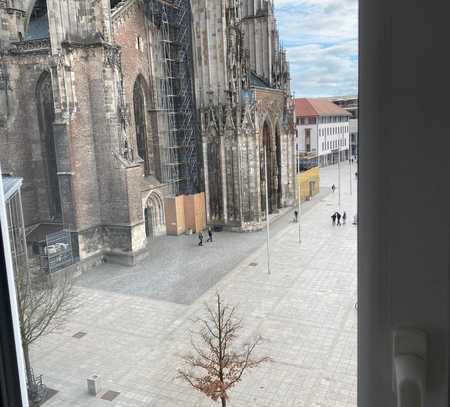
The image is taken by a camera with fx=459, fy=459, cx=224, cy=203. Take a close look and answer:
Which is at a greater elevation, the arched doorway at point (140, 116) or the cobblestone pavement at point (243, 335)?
the arched doorway at point (140, 116)

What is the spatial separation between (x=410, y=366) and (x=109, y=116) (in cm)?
682

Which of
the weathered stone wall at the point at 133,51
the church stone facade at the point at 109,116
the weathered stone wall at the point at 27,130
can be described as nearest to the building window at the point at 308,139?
the church stone facade at the point at 109,116

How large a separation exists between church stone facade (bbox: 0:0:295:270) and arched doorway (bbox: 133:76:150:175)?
0.02 metres

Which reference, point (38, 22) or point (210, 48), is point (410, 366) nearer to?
point (38, 22)

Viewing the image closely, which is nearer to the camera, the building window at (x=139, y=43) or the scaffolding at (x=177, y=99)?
the building window at (x=139, y=43)

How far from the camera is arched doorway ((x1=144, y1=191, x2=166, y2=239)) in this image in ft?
26.5

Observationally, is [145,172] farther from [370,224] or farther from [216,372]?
[370,224]

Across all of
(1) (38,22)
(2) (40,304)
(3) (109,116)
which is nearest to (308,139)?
(3) (109,116)

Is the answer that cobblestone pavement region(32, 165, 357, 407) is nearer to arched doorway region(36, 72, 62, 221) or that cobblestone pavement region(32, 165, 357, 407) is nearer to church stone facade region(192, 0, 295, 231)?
arched doorway region(36, 72, 62, 221)

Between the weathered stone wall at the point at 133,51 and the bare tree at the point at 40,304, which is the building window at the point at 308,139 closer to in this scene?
the weathered stone wall at the point at 133,51

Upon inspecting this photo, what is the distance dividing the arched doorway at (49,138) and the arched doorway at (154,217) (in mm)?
1762

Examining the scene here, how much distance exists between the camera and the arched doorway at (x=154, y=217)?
8.09m

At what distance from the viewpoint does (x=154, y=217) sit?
26.8ft

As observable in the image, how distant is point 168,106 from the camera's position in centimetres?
877
